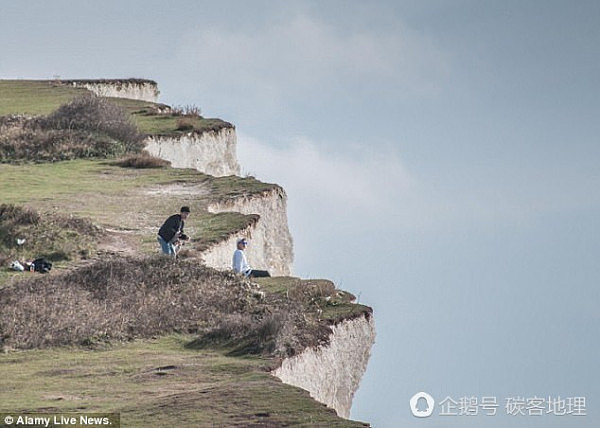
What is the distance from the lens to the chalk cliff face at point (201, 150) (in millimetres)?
63594

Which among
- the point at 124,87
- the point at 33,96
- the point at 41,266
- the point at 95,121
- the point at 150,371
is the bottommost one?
the point at 150,371

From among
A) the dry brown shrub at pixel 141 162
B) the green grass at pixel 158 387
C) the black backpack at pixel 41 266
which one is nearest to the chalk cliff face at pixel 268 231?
the dry brown shrub at pixel 141 162

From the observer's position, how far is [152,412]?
25891mm

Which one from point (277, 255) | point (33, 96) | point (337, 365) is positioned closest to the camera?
point (337, 365)

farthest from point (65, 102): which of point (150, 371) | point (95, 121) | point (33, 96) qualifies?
point (150, 371)

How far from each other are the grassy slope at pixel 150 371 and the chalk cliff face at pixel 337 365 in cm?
43

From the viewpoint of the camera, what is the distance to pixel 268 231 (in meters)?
52.9

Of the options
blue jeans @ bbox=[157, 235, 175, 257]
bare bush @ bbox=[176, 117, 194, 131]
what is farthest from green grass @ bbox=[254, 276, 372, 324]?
bare bush @ bbox=[176, 117, 194, 131]

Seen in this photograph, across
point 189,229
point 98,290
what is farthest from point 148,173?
point 98,290

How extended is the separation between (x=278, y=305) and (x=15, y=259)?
788 cm

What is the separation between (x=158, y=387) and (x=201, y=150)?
37.7 meters

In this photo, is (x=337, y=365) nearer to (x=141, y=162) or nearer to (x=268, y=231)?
(x=268, y=231)

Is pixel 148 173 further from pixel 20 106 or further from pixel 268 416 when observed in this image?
pixel 268 416

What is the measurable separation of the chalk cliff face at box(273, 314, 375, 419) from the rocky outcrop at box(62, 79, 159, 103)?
45.4m
